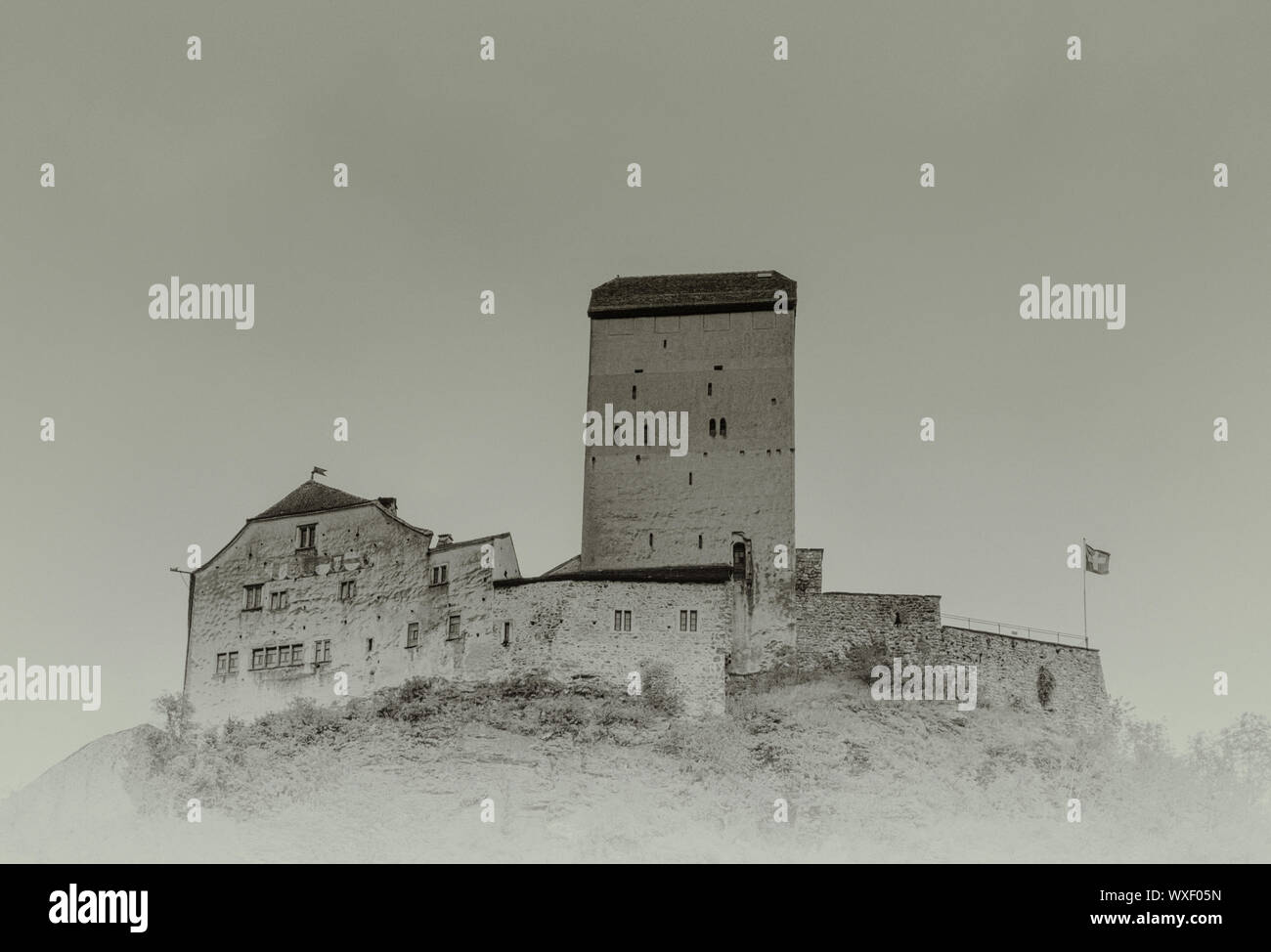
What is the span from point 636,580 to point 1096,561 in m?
22.2

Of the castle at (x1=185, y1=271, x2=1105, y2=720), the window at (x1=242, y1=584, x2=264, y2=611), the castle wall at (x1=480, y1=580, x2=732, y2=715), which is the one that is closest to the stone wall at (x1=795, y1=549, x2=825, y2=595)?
the castle at (x1=185, y1=271, x2=1105, y2=720)

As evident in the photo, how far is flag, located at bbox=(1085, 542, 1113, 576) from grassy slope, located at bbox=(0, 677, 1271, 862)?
1041 cm

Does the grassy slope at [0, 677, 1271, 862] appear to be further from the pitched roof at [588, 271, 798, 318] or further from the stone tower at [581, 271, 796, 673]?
the pitched roof at [588, 271, 798, 318]

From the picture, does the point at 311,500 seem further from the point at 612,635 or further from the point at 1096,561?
the point at 1096,561

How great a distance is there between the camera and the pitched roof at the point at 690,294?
86000 millimetres

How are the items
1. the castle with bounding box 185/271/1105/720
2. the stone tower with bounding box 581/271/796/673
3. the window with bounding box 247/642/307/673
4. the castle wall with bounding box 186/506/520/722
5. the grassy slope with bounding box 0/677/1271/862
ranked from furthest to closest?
the stone tower with bounding box 581/271/796/673 → the window with bounding box 247/642/307/673 → the castle wall with bounding box 186/506/520/722 → the castle with bounding box 185/271/1105/720 → the grassy slope with bounding box 0/677/1271/862

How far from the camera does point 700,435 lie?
84562 mm

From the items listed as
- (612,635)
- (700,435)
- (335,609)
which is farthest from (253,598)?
(700,435)

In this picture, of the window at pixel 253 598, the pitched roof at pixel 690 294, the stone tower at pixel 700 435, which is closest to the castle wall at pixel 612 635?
the stone tower at pixel 700 435

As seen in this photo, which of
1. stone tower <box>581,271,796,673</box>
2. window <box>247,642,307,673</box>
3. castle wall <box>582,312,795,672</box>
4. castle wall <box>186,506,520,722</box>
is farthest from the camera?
castle wall <box>582,312,795,672</box>

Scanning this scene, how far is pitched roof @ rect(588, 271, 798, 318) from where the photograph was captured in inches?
3386

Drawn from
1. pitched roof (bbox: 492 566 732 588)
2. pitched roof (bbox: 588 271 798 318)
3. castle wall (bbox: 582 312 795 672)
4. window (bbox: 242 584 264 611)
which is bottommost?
window (bbox: 242 584 264 611)
